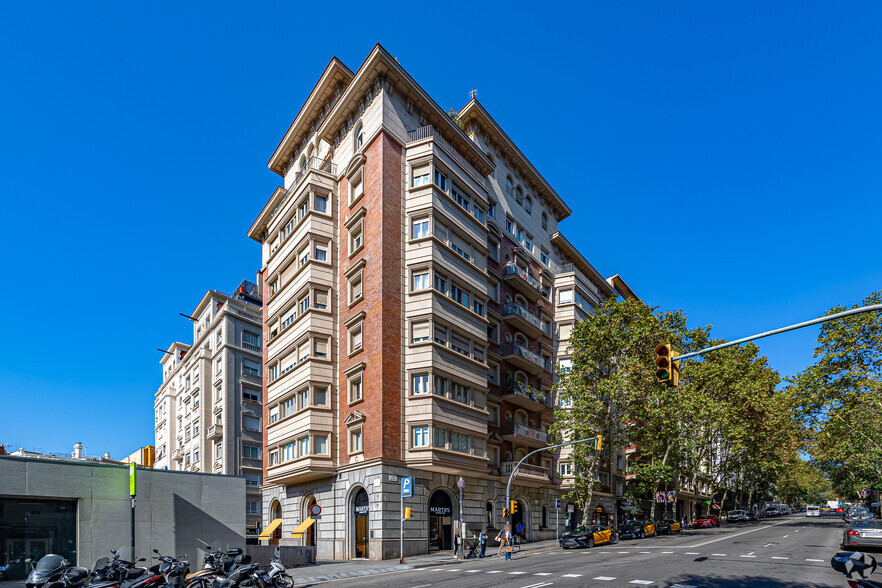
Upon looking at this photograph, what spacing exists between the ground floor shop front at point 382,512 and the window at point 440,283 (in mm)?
10553

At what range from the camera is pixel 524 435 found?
42.3 meters

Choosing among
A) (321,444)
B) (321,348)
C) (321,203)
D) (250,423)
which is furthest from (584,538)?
(250,423)

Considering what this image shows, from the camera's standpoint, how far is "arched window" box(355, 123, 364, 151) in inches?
1542

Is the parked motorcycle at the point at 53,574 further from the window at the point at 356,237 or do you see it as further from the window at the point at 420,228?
the window at the point at 420,228

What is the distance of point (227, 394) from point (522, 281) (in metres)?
31.2

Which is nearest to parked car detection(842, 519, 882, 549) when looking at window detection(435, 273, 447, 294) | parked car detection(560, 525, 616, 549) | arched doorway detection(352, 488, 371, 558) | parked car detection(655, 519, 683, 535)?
parked car detection(560, 525, 616, 549)

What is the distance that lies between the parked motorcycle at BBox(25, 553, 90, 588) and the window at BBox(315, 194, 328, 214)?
2876 cm

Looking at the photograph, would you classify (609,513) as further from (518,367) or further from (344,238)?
(344,238)

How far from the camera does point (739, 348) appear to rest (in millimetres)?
59719

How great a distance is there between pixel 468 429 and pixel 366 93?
2217 cm

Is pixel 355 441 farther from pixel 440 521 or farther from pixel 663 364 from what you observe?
pixel 663 364

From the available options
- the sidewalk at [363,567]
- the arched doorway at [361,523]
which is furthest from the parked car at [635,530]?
the arched doorway at [361,523]

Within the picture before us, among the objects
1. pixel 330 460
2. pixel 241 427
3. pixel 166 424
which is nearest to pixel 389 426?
pixel 330 460

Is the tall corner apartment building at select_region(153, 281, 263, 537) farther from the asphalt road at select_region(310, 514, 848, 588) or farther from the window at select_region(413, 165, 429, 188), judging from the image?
the asphalt road at select_region(310, 514, 848, 588)
